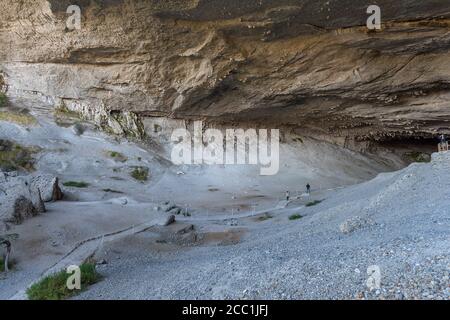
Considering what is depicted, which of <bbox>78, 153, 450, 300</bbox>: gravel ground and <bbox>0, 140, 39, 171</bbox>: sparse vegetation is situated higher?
<bbox>0, 140, 39, 171</bbox>: sparse vegetation

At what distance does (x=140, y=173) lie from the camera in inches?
986

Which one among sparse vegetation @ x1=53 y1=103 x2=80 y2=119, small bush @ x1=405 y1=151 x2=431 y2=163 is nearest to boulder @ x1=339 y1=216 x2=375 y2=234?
sparse vegetation @ x1=53 y1=103 x2=80 y2=119

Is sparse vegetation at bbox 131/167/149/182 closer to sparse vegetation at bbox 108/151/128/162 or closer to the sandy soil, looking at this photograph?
the sandy soil

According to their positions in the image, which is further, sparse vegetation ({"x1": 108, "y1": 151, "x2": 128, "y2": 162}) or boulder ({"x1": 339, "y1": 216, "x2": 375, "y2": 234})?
sparse vegetation ({"x1": 108, "y1": 151, "x2": 128, "y2": 162})

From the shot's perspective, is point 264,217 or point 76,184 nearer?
point 264,217

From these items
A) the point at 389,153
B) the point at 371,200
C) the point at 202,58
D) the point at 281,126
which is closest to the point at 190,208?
the point at 202,58

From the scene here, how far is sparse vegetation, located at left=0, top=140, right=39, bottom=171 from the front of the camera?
893 inches

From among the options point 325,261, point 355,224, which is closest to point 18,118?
point 355,224

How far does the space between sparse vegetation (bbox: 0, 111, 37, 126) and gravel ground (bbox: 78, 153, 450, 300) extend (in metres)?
17.4

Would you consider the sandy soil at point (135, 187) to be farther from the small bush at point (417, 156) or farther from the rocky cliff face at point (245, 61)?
the small bush at point (417, 156)

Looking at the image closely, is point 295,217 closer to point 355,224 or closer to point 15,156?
point 355,224

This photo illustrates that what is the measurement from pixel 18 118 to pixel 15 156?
14.0 ft

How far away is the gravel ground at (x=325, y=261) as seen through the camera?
617 cm
